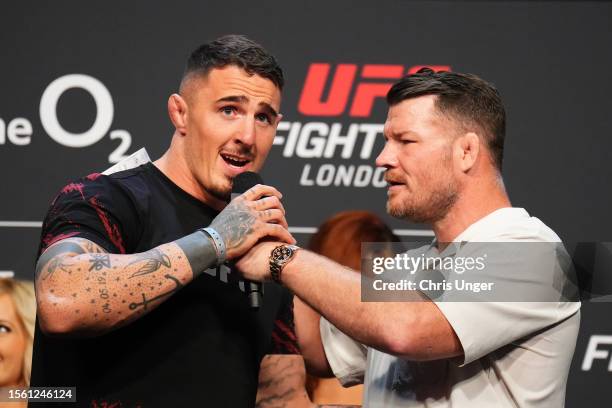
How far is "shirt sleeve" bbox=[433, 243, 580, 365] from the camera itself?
174 centimetres

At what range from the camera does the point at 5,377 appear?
123 inches

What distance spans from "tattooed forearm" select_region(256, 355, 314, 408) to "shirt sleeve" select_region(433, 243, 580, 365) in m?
0.49

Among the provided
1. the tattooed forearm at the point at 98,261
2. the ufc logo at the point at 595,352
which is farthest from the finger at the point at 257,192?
the ufc logo at the point at 595,352

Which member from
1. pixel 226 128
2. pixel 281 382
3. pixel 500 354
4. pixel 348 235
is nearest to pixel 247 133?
pixel 226 128

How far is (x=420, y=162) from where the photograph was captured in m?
2.01

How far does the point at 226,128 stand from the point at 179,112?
16 centimetres

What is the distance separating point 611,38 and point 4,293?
8.39 feet

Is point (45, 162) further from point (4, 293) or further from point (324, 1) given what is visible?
point (324, 1)

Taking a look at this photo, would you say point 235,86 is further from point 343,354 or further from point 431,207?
point 343,354

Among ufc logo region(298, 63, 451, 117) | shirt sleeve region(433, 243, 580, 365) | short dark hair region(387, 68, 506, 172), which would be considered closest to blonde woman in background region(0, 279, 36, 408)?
ufc logo region(298, 63, 451, 117)

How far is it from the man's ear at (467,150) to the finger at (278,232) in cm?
48

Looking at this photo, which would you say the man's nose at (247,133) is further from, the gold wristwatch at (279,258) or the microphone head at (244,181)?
the gold wristwatch at (279,258)

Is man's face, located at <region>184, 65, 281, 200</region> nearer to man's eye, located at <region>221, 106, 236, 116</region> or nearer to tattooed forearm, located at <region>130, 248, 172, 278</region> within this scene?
man's eye, located at <region>221, 106, 236, 116</region>

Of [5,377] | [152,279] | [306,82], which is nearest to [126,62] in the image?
[306,82]
